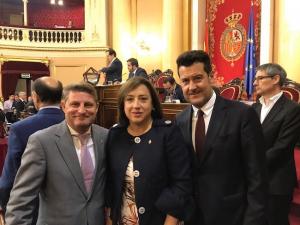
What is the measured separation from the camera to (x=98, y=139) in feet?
5.88

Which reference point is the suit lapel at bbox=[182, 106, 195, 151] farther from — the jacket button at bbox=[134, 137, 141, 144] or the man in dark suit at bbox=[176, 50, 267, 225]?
the jacket button at bbox=[134, 137, 141, 144]

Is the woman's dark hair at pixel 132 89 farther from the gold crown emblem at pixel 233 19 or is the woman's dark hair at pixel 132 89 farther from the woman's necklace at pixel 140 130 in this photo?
the gold crown emblem at pixel 233 19

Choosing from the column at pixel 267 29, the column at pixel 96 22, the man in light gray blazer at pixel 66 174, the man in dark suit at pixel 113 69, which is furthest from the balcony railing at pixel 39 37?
the man in light gray blazer at pixel 66 174

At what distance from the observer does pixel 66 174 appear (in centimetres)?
166

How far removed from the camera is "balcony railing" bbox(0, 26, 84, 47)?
43.3 ft

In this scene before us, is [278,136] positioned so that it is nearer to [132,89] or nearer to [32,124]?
[132,89]

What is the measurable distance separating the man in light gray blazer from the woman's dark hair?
0.13 metres

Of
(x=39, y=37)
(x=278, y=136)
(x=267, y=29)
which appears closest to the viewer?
(x=278, y=136)

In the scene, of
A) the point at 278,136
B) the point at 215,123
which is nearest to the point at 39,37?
the point at 278,136

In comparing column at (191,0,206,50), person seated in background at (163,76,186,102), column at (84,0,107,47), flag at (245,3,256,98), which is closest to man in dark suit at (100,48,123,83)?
person seated in background at (163,76,186,102)

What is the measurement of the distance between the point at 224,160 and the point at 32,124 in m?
1.21

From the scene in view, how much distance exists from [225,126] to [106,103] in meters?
5.08

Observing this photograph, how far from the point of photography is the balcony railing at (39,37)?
1319cm

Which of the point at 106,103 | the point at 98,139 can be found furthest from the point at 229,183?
the point at 106,103
